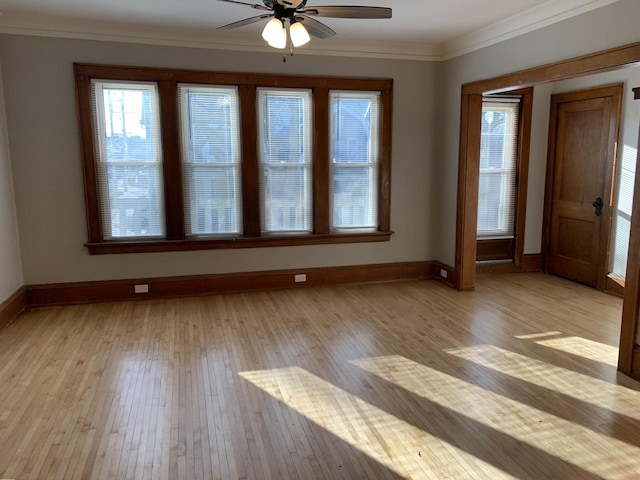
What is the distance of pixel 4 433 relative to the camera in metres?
2.55

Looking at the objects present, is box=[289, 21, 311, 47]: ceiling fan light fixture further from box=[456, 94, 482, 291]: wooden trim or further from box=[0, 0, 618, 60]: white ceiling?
box=[456, 94, 482, 291]: wooden trim

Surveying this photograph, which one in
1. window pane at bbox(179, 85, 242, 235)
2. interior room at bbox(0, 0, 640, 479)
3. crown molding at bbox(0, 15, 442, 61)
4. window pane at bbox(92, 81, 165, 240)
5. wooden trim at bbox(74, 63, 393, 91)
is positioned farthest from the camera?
window pane at bbox(179, 85, 242, 235)

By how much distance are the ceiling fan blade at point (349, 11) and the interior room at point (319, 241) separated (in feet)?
0.06

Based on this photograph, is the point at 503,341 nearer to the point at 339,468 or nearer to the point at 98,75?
the point at 339,468

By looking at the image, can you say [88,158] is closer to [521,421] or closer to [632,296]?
[521,421]

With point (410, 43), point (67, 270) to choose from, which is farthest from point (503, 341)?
point (67, 270)

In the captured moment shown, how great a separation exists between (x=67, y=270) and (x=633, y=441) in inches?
193

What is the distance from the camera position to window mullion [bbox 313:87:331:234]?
17.1 ft

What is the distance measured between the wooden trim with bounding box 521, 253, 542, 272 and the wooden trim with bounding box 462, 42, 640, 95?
2.54 metres

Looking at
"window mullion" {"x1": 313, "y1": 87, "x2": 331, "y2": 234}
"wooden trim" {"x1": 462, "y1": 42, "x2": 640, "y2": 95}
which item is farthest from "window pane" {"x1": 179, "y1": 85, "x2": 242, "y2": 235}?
"wooden trim" {"x1": 462, "y1": 42, "x2": 640, "y2": 95}

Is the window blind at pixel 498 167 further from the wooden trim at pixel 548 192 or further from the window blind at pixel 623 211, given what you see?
the window blind at pixel 623 211

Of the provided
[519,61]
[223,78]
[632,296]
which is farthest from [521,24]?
[223,78]

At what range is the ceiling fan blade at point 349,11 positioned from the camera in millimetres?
2848

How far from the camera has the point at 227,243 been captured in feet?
16.9
